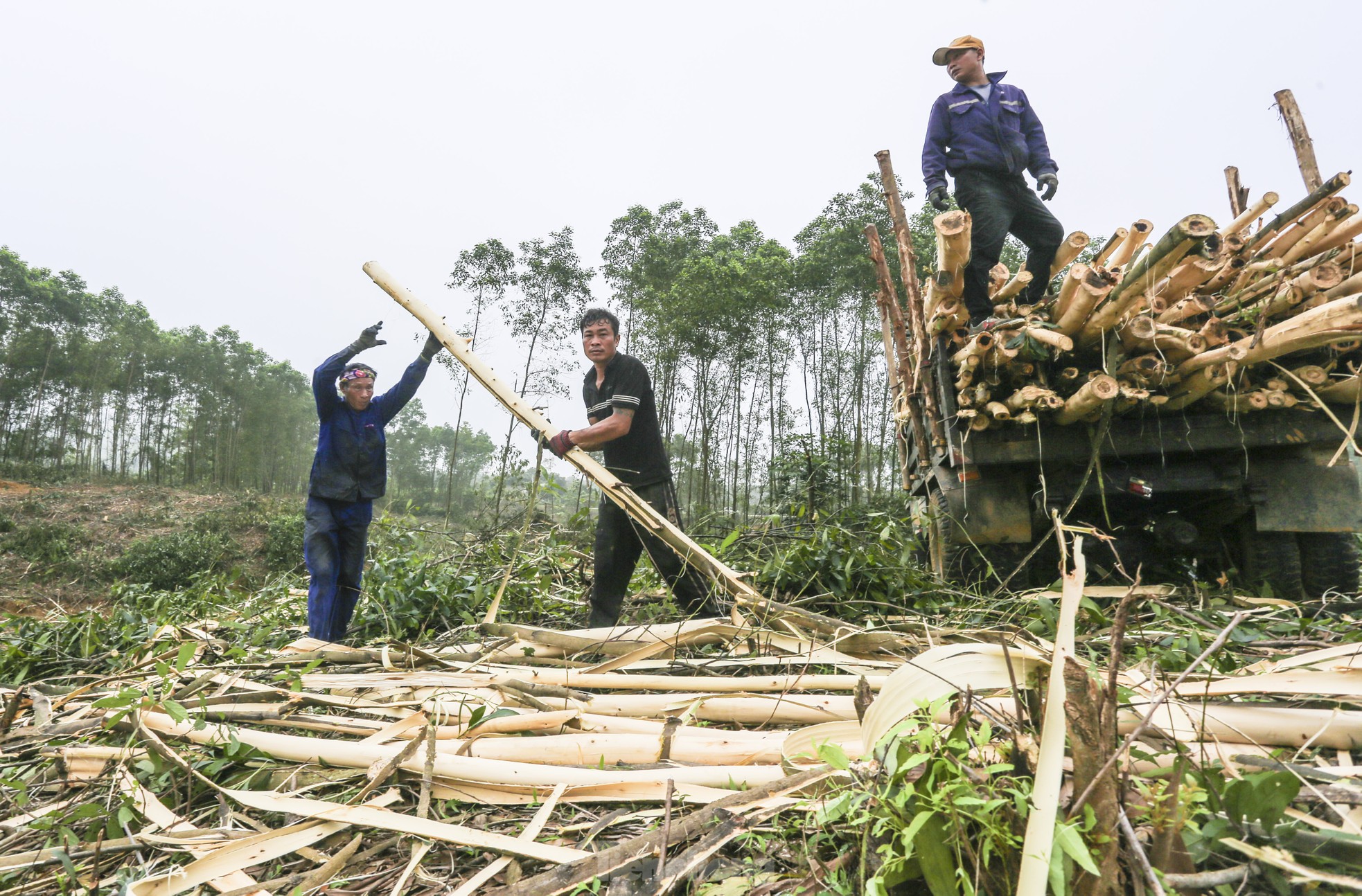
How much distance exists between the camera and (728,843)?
115 cm

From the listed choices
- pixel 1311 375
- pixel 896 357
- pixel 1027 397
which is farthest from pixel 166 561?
pixel 1311 375

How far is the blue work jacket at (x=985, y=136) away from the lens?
3.98 m

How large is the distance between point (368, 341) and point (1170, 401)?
4.40 meters

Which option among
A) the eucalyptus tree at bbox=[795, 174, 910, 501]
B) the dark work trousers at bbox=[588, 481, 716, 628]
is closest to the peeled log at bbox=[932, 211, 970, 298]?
the dark work trousers at bbox=[588, 481, 716, 628]

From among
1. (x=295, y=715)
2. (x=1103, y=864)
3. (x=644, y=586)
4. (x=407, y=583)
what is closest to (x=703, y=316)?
(x=644, y=586)

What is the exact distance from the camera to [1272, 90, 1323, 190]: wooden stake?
18.1 feet

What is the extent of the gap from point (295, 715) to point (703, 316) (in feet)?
49.2

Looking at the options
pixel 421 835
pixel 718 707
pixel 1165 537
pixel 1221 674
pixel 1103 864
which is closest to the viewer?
pixel 1103 864

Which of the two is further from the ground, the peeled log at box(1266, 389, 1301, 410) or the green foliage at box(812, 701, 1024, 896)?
the peeled log at box(1266, 389, 1301, 410)

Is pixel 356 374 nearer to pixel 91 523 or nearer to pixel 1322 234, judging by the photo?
pixel 1322 234

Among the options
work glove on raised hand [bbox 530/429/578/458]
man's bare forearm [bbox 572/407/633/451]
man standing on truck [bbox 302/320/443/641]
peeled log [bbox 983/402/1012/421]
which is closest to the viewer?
peeled log [bbox 983/402/1012/421]

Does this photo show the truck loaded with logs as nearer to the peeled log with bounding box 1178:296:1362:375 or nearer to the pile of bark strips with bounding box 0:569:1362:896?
the peeled log with bounding box 1178:296:1362:375

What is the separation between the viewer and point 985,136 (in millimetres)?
4023

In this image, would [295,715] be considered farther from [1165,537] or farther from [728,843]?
[1165,537]
